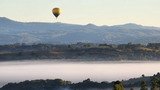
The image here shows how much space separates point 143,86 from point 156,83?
3.51m

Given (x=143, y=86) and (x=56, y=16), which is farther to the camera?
(x=56, y=16)

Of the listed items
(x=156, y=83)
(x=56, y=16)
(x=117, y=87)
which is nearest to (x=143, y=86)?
(x=156, y=83)

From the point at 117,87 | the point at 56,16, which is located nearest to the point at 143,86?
the point at 117,87

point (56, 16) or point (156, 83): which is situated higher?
point (56, 16)

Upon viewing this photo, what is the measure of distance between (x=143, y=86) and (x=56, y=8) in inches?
2821

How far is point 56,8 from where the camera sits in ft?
650

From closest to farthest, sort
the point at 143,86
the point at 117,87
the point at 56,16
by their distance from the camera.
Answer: the point at 117,87 < the point at 143,86 < the point at 56,16

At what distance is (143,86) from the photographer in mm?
135250

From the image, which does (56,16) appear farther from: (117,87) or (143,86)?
(117,87)

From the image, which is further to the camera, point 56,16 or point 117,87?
point 56,16

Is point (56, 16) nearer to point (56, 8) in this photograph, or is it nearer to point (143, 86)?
point (56, 8)

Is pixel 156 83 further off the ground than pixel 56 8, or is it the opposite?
pixel 56 8

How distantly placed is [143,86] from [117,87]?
1101 inches

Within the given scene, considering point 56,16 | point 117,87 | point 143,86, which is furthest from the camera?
point 56,16
